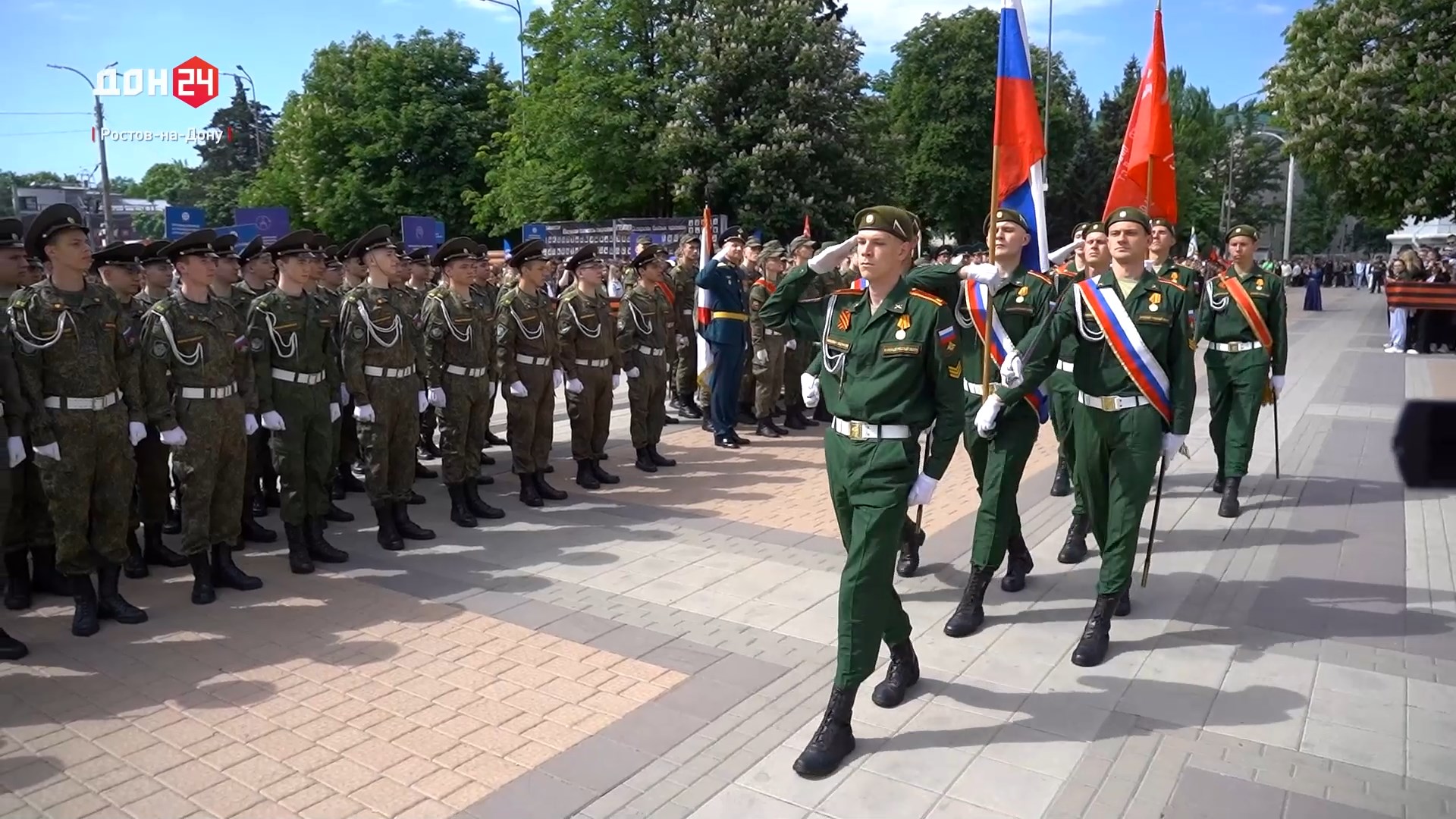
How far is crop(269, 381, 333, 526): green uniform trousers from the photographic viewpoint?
22.1 ft

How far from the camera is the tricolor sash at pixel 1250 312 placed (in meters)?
8.24

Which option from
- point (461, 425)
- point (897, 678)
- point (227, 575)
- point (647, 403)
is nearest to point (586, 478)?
point (647, 403)

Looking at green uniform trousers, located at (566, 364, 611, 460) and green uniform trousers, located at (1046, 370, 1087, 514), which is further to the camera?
green uniform trousers, located at (566, 364, 611, 460)

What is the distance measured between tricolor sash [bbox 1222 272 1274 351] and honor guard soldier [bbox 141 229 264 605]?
7489mm

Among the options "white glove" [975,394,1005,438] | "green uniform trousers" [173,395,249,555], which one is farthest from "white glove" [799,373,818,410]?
"green uniform trousers" [173,395,249,555]

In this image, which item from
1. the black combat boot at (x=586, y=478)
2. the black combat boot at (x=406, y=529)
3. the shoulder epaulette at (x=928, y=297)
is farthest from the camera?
the black combat boot at (x=586, y=478)

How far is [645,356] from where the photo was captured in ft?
32.6

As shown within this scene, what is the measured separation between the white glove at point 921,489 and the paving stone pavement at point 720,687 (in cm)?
99

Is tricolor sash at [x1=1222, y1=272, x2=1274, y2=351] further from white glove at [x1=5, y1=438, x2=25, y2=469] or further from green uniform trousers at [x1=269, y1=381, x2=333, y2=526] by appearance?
white glove at [x1=5, y1=438, x2=25, y2=469]

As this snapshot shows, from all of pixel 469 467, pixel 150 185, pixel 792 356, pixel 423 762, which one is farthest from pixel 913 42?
pixel 150 185

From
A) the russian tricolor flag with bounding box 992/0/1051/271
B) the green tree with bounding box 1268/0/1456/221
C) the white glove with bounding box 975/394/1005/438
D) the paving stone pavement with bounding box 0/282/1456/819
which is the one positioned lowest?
the paving stone pavement with bounding box 0/282/1456/819

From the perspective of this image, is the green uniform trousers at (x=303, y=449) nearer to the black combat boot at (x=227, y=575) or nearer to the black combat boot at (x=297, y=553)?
the black combat boot at (x=297, y=553)

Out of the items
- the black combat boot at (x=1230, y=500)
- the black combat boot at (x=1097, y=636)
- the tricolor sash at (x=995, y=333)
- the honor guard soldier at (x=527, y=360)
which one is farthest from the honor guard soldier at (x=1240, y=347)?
the honor guard soldier at (x=527, y=360)

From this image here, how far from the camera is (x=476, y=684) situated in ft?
16.2
